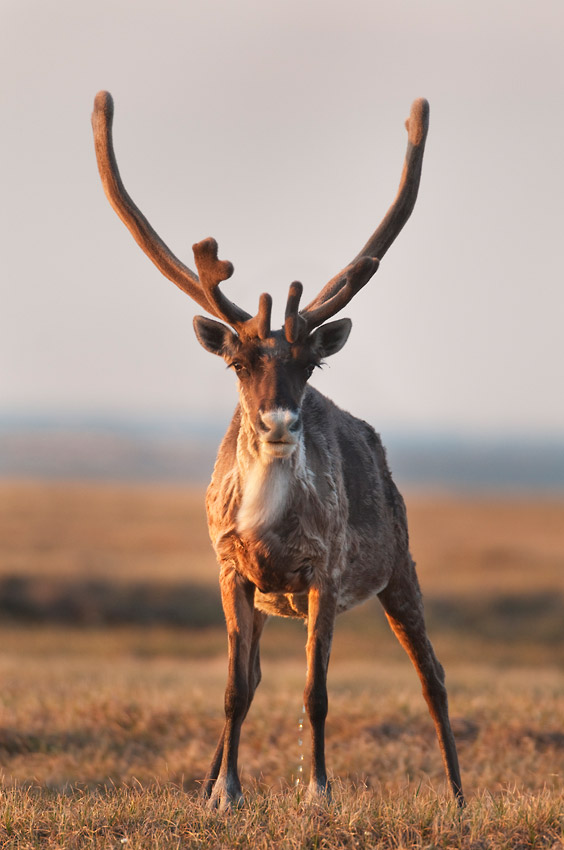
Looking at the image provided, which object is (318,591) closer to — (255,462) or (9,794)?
(255,462)

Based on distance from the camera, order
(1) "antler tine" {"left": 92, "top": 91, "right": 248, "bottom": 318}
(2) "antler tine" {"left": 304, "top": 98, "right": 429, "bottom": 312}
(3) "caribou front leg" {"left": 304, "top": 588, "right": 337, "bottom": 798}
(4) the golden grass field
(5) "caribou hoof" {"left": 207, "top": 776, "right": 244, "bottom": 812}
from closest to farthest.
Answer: (4) the golden grass field → (5) "caribou hoof" {"left": 207, "top": 776, "right": 244, "bottom": 812} → (3) "caribou front leg" {"left": 304, "top": 588, "right": 337, "bottom": 798} → (1) "antler tine" {"left": 92, "top": 91, "right": 248, "bottom": 318} → (2) "antler tine" {"left": 304, "top": 98, "right": 429, "bottom": 312}

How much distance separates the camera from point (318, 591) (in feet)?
21.0

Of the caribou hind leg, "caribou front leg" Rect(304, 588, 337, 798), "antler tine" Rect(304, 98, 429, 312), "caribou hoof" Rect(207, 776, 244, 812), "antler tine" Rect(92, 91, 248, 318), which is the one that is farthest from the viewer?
the caribou hind leg

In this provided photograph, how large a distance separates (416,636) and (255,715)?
3.17 m

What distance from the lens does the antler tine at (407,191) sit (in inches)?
290

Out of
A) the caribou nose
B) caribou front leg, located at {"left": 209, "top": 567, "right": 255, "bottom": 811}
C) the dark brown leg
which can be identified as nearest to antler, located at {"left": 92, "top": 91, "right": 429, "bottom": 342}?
the caribou nose

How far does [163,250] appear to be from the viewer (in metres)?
7.10

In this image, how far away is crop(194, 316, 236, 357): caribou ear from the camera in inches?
249

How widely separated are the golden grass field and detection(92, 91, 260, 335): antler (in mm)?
2824

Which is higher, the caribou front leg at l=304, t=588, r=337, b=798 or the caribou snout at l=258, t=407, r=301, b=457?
the caribou snout at l=258, t=407, r=301, b=457

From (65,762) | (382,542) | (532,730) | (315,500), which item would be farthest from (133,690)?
(315,500)

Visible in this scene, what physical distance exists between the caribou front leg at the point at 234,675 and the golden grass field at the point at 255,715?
0.25 m

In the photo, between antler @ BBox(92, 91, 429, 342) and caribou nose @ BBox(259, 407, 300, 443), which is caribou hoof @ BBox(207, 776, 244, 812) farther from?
antler @ BBox(92, 91, 429, 342)

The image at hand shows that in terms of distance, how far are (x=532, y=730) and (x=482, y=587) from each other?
648 inches
